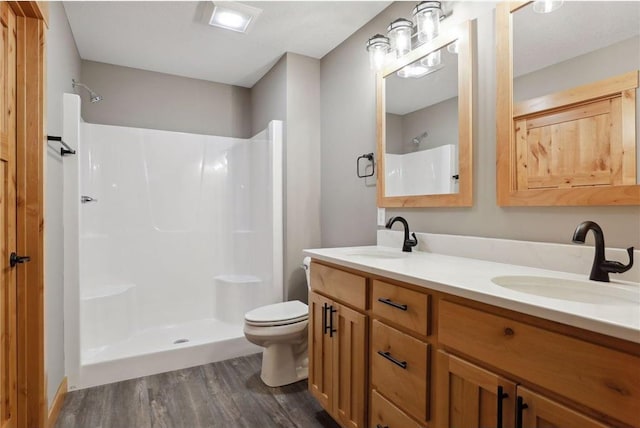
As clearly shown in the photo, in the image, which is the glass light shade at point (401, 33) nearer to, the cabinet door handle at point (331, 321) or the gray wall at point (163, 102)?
the cabinet door handle at point (331, 321)

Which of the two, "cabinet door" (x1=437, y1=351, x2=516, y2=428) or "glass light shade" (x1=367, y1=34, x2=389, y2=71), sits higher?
"glass light shade" (x1=367, y1=34, x2=389, y2=71)

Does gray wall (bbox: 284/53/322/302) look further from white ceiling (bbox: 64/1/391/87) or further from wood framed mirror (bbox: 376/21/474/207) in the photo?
wood framed mirror (bbox: 376/21/474/207)

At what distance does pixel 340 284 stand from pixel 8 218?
144 cm

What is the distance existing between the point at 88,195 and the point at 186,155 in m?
0.87

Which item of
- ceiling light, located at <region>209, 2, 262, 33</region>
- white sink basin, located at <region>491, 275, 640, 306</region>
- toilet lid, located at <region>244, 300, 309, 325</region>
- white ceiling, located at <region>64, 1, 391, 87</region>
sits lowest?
toilet lid, located at <region>244, 300, 309, 325</region>

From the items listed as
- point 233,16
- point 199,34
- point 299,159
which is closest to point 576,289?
point 299,159

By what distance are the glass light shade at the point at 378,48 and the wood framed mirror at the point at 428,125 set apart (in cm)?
8

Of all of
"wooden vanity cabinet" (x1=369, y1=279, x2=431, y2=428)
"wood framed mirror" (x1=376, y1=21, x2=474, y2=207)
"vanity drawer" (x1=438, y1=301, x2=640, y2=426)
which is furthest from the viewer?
"wood framed mirror" (x1=376, y1=21, x2=474, y2=207)

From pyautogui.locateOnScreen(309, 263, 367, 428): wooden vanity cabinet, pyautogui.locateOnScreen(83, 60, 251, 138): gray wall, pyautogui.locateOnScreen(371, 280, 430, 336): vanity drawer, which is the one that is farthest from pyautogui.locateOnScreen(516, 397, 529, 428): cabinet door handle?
pyautogui.locateOnScreen(83, 60, 251, 138): gray wall

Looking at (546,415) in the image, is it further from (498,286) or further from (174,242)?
(174,242)

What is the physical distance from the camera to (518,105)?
141 cm

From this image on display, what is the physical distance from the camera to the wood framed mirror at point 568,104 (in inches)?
43.9

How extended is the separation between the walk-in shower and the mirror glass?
3.50ft

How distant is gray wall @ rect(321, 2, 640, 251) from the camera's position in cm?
128
